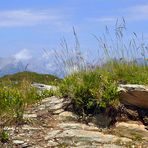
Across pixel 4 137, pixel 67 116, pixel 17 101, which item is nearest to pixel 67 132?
pixel 67 116

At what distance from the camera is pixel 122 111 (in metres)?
12.2

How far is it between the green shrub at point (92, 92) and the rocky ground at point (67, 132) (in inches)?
12.6

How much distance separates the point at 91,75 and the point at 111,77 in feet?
1.88

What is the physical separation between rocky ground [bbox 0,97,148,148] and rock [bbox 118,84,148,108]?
56cm

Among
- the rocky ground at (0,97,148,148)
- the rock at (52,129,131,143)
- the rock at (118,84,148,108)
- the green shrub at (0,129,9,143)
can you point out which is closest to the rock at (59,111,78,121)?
the rocky ground at (0,97,148,148)

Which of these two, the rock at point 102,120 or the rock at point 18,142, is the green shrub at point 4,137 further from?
the rock at point 102,120

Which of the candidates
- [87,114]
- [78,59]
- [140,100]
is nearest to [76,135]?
[87,114]

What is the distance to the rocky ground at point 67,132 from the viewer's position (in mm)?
A: 10820

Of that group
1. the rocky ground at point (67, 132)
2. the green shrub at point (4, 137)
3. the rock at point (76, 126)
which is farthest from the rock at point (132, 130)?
the green shrub at point (4, 137)

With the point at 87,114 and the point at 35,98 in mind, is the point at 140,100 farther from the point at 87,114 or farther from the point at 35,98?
the point at 35,98

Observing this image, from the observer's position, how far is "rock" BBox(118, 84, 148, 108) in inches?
472

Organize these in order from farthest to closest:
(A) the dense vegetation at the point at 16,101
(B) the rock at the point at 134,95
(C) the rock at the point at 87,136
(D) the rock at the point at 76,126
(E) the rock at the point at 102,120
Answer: (E) the rock at the point at 102,120 → (B) the rock at the point at 134,95 → (A) the dense vegetation at the point at 16,101 → (D) the rock at the point at 76,126 → (C) the rock at the point at 87,136

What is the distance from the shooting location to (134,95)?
1209 centimetres

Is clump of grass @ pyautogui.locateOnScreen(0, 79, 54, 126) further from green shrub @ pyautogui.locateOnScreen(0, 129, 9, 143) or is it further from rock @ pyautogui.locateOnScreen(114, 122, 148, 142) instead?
rock @ pyautogui.locateOnScreen(114, 122, 148, 142)
